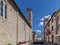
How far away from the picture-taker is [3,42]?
11609 mm

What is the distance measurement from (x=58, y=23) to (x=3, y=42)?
2714cm

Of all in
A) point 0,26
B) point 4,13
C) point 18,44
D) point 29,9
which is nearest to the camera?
point 0,26

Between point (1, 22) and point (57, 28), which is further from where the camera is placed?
point (57, 28)

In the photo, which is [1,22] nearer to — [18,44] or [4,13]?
[4,13]

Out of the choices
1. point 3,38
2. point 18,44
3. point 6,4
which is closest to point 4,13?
point 6,4

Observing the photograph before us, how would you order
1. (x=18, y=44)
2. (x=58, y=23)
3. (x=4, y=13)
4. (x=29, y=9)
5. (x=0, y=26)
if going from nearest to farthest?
(x=0, y=26) < (x=4, y=13) < (x=18, y=44) < (x=58, y=23) < (x=29, y=9)

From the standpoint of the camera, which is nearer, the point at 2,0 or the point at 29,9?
the point at 2,0

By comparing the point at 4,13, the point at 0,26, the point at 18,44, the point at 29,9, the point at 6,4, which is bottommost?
the point at 18,44

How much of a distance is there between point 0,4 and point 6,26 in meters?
2.16

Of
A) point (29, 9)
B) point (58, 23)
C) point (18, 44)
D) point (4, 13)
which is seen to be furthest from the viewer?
point (29, 9)

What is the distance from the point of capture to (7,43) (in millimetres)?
12445

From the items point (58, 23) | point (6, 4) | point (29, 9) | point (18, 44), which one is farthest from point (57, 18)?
point (6, 4)

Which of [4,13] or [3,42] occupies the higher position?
[4,13]

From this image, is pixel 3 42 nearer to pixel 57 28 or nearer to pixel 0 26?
pixel 0 26
